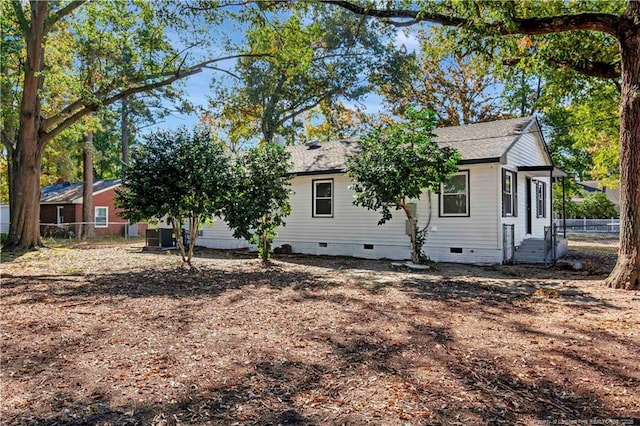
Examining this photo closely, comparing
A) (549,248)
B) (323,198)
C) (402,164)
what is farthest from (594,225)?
(402,164)

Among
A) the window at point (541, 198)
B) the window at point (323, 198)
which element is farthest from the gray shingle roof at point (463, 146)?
the window at point (541, 198)

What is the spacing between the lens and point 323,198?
13.8 metres

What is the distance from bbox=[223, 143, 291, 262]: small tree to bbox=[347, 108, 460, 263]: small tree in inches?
74.3

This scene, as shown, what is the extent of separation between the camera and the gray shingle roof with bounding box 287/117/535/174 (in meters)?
11.3

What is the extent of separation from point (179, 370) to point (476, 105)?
83.9ft

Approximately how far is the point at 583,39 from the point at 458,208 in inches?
204

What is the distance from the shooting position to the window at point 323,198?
13.6 metres

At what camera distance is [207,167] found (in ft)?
30.0

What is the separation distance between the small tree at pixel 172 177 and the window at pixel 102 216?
20.1 m

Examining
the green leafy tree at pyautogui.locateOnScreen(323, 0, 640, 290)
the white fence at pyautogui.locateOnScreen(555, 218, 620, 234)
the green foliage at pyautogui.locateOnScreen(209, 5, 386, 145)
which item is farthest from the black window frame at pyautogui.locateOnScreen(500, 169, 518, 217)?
the white fence at pyautogui.locateOnScreen(555, 218, 620, 234)

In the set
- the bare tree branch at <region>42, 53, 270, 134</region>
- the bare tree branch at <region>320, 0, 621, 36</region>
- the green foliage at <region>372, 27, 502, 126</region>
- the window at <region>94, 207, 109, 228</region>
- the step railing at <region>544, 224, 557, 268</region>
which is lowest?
the step railing at <region>544, 224, 557, 268</region>

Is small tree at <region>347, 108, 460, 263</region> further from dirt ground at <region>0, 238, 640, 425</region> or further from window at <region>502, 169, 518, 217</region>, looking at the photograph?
dirt ground at <region>0, 238, 640, 425</region>

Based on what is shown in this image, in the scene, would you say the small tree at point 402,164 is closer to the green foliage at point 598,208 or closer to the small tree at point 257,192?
the small tree at point 257,192

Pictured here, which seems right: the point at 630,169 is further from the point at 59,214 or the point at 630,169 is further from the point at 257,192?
the point at 59,214
